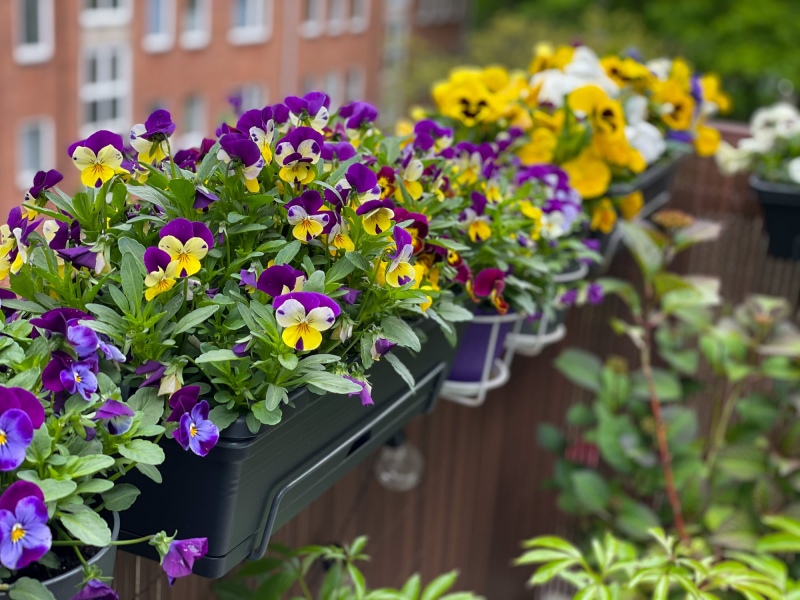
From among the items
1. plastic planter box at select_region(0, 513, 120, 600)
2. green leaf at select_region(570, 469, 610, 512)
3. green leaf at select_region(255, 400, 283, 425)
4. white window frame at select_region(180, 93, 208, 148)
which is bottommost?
white window frame at select_region(180, 93, 208, 148)

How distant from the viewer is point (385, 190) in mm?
948

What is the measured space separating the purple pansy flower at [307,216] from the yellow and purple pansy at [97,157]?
15 cm

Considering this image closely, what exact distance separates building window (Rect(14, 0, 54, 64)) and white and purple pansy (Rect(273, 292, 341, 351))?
1236cm

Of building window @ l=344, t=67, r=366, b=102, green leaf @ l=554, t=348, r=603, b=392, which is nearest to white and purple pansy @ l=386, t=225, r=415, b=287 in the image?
green leaf @ l=554, t=348, r=603, b=392

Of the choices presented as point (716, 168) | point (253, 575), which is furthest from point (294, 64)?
point (253, 575)

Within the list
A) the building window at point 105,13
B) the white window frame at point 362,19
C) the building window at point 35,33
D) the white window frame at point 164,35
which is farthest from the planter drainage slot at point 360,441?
the white window frame at point 362,19

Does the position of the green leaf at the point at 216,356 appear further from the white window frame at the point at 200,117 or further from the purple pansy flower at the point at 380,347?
the white window frame at the point at 200,117

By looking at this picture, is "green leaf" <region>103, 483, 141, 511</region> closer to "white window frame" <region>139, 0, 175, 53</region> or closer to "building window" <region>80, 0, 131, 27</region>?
"building window" <region>80, 0, 131, 27</region>

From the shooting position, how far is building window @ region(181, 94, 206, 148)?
15047 millimetres

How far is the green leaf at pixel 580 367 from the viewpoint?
6.39ft

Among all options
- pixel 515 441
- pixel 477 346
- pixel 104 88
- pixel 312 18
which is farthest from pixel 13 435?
pixel 312 18

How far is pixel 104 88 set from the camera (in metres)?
13.4

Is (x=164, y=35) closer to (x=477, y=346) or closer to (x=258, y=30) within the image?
(x=258, y=30)

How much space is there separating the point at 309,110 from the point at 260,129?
9cm
